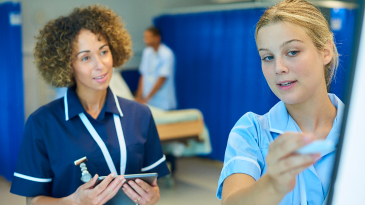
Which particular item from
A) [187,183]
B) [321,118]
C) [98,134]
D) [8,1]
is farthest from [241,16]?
[321,118]

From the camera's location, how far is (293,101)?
855 millimetres

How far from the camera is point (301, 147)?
52 cm

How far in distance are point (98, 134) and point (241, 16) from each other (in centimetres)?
302

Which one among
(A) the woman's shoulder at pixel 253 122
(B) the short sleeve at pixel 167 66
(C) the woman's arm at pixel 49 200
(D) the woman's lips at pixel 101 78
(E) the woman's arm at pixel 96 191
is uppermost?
(D) the woman's lips at pixel 101 78

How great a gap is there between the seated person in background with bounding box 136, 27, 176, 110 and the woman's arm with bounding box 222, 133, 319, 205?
358cm

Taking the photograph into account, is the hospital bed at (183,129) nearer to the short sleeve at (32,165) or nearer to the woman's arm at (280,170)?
the short sleeve at (32,165)

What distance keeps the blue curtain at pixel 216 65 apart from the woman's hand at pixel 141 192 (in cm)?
248

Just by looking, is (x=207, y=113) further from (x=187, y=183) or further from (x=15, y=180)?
(x=15, y=180)

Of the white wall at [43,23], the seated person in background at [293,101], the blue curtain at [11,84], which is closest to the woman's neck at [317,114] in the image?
the seated person in background at [293,101]

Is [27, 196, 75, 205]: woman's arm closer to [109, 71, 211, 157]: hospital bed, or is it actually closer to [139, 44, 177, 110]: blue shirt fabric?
[109, 71, 211, 157]: hospital bed

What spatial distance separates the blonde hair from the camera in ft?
→ 2.84

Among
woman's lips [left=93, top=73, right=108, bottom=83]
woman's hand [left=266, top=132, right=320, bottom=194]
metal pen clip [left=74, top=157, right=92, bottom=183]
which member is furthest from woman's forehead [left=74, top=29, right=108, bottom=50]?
woman's hand [left=266, top=132, right=320, bottom=194]

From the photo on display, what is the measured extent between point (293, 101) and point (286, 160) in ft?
1.07

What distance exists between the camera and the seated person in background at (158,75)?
14.1ft
